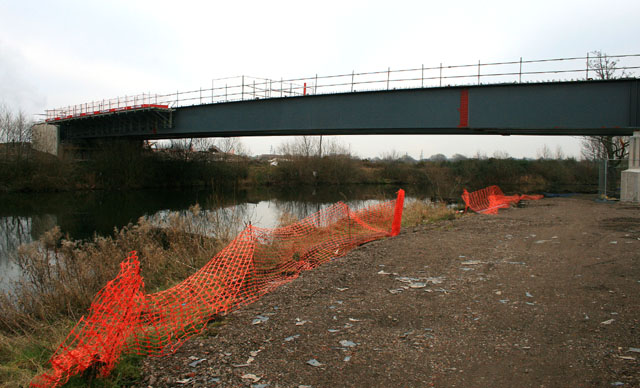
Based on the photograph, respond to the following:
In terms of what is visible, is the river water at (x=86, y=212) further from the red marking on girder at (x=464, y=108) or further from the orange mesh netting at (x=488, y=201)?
the red marking on girder at (x=464, y=108)

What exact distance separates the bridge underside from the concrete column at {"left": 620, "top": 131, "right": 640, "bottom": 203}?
2.19 feet

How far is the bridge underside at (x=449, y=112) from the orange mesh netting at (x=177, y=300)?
9900 millimetres

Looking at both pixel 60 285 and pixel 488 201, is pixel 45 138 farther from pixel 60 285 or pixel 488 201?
pixel 488 201

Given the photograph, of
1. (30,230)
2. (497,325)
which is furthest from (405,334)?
(30,230)

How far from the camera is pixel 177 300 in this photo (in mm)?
5102

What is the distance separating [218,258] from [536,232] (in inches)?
296

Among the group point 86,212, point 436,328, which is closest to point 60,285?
point 436,328

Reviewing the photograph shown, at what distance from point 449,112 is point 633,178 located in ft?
25.6

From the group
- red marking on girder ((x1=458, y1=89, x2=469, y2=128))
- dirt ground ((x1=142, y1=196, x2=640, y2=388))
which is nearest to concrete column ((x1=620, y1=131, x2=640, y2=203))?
red marking on girder ((x1=458, y1=89, x2=469, y2=128))

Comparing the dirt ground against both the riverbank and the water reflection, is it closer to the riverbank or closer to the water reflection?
the water reflection

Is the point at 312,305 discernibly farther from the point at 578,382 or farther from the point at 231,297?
the point at 578,382

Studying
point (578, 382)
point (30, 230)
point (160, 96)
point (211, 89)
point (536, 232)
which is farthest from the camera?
point (160, 96)

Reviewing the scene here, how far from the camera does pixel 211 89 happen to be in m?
25.8

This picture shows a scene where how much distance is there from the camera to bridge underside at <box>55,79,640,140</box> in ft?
55.9
